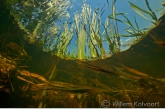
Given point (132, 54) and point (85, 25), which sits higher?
point (85, 25)

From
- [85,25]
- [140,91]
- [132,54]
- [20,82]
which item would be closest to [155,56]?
[132,54]

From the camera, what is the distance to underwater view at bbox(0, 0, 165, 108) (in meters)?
2.67

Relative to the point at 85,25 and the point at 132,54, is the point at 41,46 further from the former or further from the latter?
the point at 132,54

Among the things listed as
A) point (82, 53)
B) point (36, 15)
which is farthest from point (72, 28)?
point (36, 15)

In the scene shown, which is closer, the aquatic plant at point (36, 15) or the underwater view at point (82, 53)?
the underwater view at point (82, 53)

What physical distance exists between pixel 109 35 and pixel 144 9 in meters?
0.77

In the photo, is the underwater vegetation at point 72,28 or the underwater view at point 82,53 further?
the underwater vegetation at point 72,28

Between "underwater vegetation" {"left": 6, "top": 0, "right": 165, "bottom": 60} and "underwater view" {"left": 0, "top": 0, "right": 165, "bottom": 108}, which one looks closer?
"underwater view" {"left": 0, "top": 0, "right": 165, "bottom": 108}

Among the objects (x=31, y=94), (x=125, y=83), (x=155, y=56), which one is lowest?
(x=31, y=94)

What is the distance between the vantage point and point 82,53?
2.97 meters

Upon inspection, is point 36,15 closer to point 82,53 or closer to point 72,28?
point 72,28

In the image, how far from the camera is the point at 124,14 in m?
3.04

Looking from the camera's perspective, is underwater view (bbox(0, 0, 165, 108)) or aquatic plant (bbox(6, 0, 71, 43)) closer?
underwater view (bbox(0, 0, 165, 108))

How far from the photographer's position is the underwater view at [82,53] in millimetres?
2666
